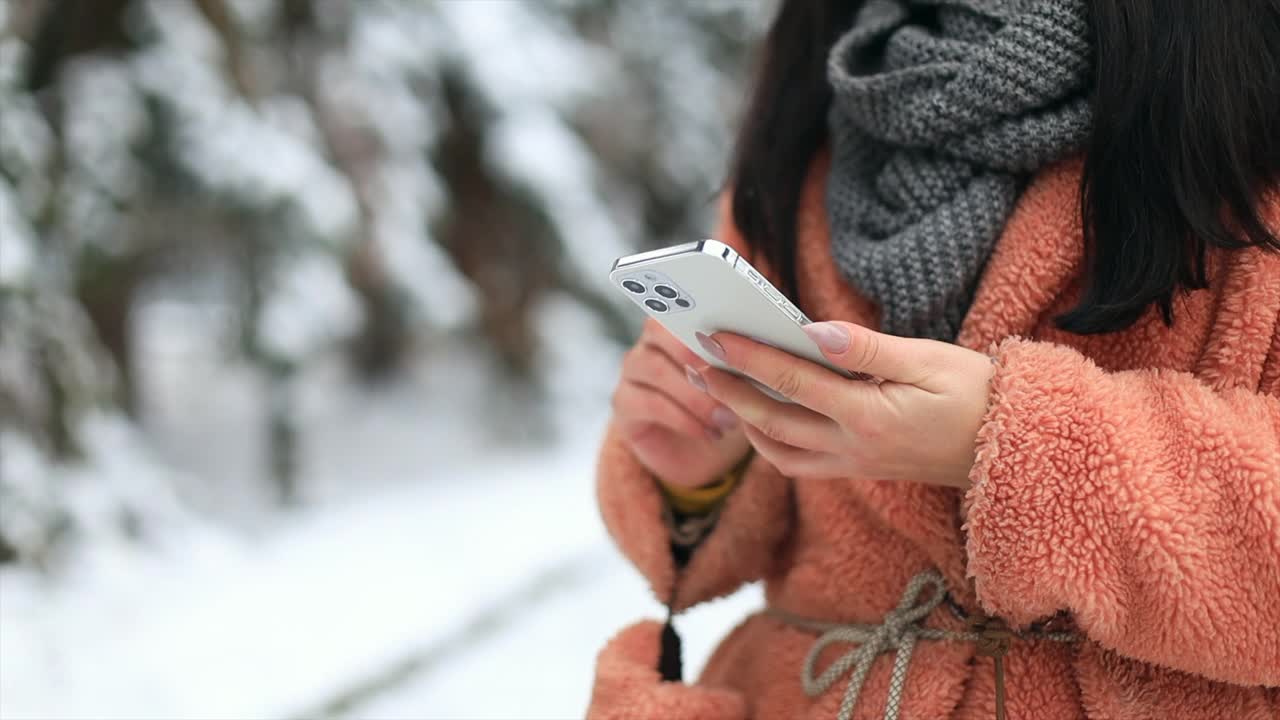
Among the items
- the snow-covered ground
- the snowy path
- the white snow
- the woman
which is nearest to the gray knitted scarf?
the woman

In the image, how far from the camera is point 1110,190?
610 millimetres

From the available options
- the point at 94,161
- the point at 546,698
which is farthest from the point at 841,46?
the point at 94,161

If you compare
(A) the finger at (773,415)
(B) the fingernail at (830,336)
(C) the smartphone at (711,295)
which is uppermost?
(C) the smartphone at (711,295)

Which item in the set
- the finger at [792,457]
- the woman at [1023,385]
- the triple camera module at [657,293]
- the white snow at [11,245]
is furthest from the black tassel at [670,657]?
the white snow at [11,245]

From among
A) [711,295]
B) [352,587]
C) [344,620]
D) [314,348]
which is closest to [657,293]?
[711,295]

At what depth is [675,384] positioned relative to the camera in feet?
2.55

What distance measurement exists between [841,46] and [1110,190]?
0.23 meters

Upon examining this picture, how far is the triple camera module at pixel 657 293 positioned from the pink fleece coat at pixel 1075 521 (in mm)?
184

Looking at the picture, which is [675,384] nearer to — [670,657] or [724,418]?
[724,418]

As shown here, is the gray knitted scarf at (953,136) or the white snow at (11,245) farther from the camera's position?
the white snow at (11,245)

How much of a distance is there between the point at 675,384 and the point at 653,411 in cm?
3

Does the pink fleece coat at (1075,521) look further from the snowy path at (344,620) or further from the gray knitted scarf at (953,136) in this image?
the snowy path at (344,620)

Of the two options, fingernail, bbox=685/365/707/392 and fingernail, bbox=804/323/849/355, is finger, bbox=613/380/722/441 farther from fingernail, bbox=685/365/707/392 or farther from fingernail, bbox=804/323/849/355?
fingernail, bbox=804/323/849/355

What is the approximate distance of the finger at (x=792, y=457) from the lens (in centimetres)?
60
